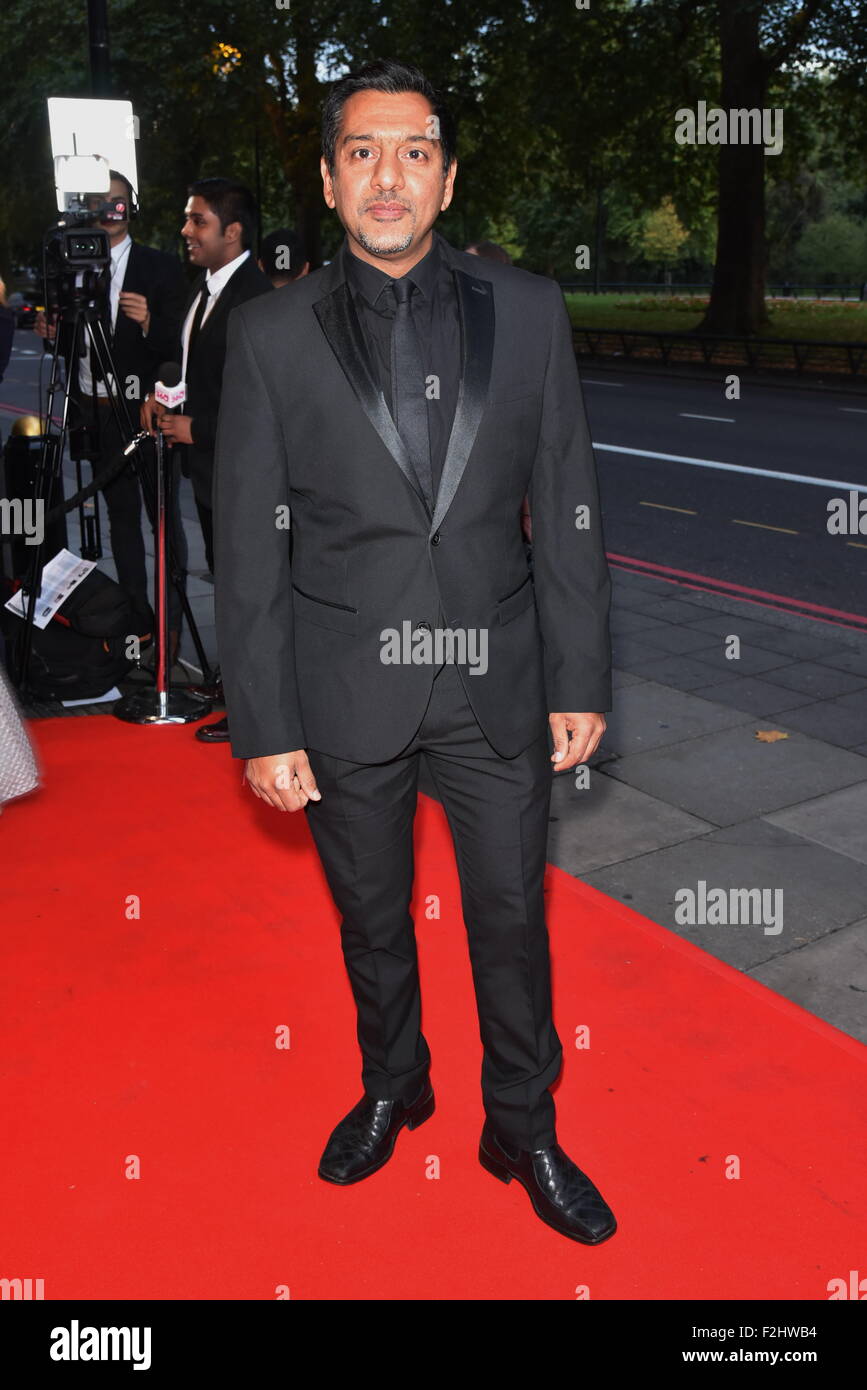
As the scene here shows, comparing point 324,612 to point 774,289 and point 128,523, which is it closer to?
point 128,523

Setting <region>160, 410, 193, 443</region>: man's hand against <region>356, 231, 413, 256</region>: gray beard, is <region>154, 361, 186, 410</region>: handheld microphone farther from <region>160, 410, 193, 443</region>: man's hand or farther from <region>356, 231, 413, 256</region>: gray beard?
<region>356, 231, 413, 256</region>: gray beard

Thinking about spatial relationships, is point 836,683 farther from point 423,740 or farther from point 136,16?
point 136,16

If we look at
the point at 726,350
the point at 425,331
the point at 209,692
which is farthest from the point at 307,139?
the point at 425,331

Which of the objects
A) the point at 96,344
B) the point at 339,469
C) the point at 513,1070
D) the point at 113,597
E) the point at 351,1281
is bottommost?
the point at 351,1281

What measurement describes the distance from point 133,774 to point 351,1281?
9.51 ft

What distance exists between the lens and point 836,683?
620cm

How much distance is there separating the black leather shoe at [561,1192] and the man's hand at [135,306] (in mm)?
4467

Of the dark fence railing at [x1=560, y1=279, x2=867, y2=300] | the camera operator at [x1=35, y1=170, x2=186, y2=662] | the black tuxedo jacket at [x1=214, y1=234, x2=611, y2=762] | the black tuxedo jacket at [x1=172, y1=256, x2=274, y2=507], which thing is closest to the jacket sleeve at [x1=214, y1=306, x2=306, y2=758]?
the black tuxedo jacket at [x1=214, y1=234, x2=611, y2=762]

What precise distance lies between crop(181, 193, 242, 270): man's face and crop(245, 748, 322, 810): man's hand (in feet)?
11.0

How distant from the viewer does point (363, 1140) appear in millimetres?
2889

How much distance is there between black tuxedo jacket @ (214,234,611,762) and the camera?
2.38 meters

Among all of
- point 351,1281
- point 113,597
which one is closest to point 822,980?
point 351,1281

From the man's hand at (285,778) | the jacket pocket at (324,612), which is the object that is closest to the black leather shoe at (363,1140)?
the man's hand at (285,778)

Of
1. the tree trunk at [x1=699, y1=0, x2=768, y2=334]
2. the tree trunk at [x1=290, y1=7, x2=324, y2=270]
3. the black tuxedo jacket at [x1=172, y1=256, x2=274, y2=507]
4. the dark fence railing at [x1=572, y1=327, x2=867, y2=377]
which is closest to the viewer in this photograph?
the black tuxedo jacket at [x1=172, y1=256, x2=274, y2=507]
